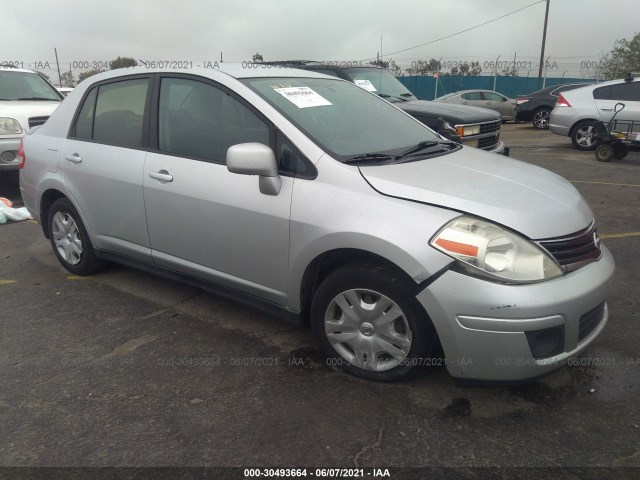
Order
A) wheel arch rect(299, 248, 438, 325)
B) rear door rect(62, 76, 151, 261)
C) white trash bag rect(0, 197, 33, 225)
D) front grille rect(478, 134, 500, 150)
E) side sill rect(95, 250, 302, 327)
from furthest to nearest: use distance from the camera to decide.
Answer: front grille rect(478, 134, 500, 150) → white trash bag rect(0, 197, 33, 225) → rear door rect(62, 76, 151, 261) → side sill rect(95, 250, 302, 327) → wheel arch rect(299, 248, 438, 325)

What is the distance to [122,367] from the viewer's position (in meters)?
3.03

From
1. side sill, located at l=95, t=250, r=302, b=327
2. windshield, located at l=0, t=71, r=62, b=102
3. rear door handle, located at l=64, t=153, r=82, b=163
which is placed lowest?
side sill, located at l=95, t=250, r=302, b=327

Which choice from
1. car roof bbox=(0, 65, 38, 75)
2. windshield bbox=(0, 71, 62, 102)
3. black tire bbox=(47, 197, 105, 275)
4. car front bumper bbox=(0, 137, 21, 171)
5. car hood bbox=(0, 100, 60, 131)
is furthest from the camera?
car roof bbox=(0, 65, 38, 75)

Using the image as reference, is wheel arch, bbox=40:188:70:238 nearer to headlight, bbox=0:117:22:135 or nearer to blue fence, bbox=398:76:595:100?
headlight, bbox=0:117:22:135

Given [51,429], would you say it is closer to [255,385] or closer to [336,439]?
[255,385]

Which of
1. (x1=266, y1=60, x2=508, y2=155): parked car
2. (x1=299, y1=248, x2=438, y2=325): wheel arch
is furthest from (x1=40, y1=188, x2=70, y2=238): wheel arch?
(x1=266, y1=60, x2=508, y2=155): parked car

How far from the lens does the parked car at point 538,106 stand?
1573 cm

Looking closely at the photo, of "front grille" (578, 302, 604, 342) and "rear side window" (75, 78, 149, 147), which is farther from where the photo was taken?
"rear side window" (75, 78, 149, 147)

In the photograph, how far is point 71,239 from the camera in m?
4.38

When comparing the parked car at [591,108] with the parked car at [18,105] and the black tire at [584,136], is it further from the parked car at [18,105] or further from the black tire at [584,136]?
the parked car at [18,105]

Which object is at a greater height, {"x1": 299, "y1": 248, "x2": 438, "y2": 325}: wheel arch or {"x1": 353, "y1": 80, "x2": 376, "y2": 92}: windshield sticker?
{"x1": 353, "y1": 80, "x2": 376, "y2": 92}: windshield sticker

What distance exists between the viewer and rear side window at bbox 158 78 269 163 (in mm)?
3104

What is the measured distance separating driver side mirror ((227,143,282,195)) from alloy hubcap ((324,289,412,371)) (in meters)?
0.74

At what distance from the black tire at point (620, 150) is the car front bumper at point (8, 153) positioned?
10038 mm
